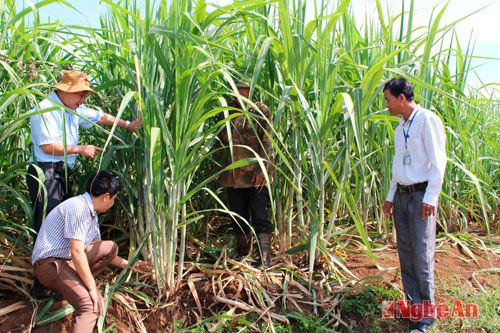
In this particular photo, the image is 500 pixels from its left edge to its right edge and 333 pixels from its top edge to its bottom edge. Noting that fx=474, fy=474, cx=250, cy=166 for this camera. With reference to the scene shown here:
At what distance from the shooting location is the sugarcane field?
2.11 metres

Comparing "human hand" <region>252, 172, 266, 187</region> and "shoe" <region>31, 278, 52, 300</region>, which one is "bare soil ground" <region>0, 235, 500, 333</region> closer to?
"shoe" <region>31, 278, 52, 300</region>

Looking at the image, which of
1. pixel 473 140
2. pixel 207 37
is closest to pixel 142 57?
pixel 207 37

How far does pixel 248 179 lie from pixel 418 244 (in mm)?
948

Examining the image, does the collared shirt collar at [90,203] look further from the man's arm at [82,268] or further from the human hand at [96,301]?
the human hand at [96,301]

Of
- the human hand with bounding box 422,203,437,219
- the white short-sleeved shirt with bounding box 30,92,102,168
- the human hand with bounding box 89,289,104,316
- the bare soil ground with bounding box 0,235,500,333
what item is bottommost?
the bare soil ground with bounding box 0,235,500,333

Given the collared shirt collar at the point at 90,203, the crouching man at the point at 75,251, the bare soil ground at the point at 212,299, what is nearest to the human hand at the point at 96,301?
the crouching man at the point at 75,251

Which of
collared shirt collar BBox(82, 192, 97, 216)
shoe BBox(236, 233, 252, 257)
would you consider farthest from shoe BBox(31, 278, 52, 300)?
shoe BBox(236, 233, 252, 257)

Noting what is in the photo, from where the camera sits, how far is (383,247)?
2.98 meters

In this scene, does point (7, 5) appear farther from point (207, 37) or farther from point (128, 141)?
point (207, 37)

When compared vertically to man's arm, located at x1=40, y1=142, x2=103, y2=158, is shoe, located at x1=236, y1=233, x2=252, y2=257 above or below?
below

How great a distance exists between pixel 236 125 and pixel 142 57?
2.27 ft

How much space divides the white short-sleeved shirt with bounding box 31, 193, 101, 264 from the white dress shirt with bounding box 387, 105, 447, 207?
1.49 metres

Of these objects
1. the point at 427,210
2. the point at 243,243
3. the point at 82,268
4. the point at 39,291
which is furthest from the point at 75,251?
the point at 427,210

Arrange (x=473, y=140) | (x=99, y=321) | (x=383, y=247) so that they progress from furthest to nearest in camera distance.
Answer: (x=473, y=140)
(x=383, y=247)
(x=99, y=321)
